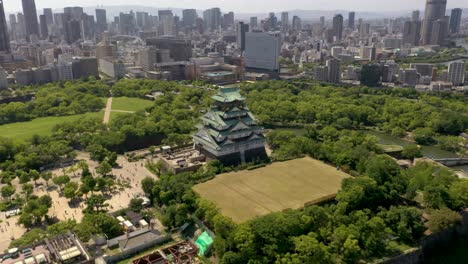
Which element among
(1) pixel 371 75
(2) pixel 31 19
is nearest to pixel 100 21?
(2) pixel 31 19

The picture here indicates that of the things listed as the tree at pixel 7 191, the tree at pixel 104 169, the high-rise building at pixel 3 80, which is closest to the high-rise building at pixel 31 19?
the high-rise building at pixel 3 80

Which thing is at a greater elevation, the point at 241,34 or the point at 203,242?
the point at 241,34

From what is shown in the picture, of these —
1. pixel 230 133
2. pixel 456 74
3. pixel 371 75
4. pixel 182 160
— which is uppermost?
pixel 456 74

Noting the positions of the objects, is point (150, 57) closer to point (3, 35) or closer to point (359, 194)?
point (3, 35)

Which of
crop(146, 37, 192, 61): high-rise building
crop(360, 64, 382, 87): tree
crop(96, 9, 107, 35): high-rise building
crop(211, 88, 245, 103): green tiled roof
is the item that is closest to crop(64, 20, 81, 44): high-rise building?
crop(96, 9, 107, 35): high-rise building

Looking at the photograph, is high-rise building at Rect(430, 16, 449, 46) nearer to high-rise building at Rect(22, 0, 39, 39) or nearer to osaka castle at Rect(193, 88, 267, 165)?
osaka castle at Rect(193, 88, 267, 165)

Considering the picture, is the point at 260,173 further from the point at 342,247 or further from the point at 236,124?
the point at 342,247
